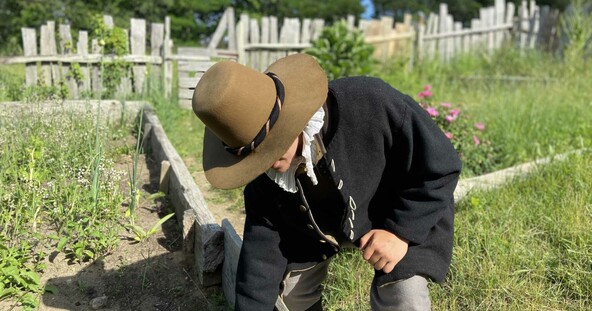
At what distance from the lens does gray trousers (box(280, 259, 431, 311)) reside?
195cm

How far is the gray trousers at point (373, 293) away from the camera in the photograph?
195 cm

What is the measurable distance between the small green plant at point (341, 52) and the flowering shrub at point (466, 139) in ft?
10.5

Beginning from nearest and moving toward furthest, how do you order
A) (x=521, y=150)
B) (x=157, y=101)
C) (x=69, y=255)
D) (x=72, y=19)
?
(x=69, y=255), (x=521, y=150), (x=157, y=101), (x=72, y=19)

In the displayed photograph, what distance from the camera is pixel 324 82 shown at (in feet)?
5.62

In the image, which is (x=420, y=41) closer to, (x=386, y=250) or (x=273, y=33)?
(x=273, y=33)

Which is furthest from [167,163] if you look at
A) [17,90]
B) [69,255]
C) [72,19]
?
[72,19]

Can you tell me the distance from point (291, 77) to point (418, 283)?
0.86 meters

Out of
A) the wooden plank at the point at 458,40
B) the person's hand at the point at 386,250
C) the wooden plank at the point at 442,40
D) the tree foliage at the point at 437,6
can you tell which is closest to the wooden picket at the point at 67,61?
the person's hand at the point at 386,250

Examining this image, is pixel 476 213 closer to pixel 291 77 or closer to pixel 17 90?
pixel 291 77

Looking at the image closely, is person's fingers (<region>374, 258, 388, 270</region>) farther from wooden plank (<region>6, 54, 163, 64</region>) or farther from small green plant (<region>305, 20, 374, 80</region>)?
small green plant (<region>305, 20, 374, 80</region>)

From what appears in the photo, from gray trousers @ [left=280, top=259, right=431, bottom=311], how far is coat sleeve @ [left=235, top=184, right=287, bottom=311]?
0.56 ft

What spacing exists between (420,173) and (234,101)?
699 mm

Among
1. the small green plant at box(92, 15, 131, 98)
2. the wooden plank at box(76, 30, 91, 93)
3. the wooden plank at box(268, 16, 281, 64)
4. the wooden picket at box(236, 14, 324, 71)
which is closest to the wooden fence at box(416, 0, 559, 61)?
the wooden picket at box(236, 14, 324, 71)

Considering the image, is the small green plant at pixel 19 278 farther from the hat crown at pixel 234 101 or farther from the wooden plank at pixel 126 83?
the wooden plank at pixel 126 83
